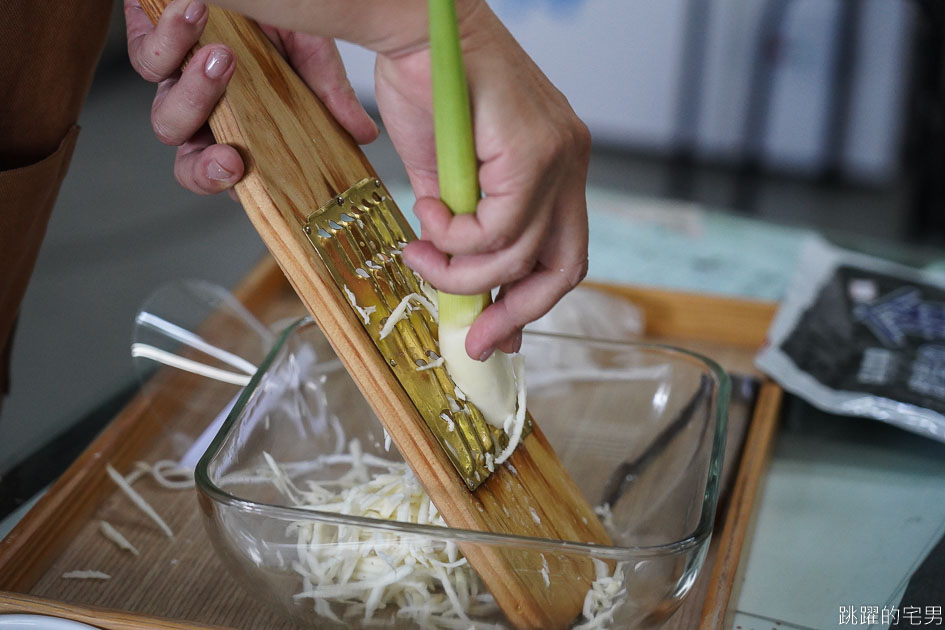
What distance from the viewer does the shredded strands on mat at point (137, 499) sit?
1.94ft

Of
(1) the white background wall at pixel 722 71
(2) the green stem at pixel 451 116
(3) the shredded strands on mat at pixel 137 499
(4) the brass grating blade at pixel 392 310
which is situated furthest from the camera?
(1) the white background wall at pixel 722 71

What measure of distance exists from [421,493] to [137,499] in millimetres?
212

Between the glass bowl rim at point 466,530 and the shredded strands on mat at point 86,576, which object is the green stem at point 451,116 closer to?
the glass bowl rim at point 466,530

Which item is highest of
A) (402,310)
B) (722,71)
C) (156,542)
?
(402,310)

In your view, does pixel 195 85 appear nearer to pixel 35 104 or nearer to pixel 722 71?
pixel 35 104

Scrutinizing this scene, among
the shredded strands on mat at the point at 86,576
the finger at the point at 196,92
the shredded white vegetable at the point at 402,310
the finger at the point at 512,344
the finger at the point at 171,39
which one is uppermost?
the finger at the point at 171,39

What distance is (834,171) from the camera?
2.35m

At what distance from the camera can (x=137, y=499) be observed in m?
0.60

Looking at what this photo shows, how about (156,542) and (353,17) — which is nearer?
(353,17)

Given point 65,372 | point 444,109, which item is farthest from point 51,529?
point 65,372

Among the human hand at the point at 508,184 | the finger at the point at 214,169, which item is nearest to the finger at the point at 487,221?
the human hand at the point at 508,184

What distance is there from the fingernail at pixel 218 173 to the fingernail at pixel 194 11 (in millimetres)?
79

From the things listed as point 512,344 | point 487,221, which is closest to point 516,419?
point 512,344

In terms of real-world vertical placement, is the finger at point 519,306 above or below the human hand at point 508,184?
below
